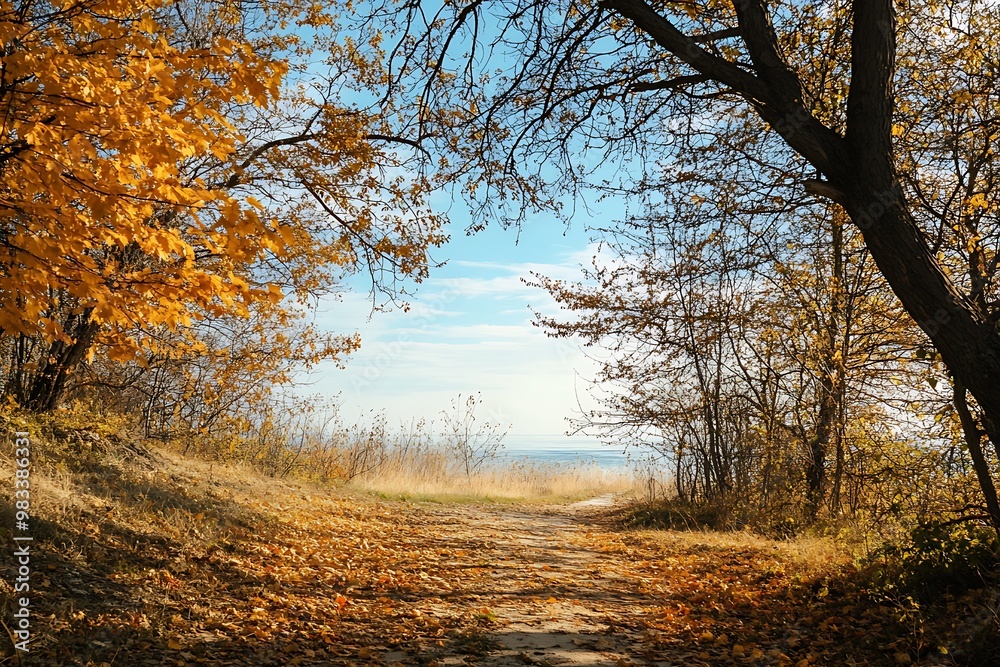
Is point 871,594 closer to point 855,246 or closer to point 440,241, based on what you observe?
point 855,246

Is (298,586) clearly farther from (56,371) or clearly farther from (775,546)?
(775,546)

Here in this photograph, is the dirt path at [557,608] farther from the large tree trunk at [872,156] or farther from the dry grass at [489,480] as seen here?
the dry grass at [489,480]

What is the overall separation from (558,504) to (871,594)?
1230cm

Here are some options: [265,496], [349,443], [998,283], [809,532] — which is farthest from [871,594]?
[349,443]

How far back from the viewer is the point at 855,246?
8898 mm

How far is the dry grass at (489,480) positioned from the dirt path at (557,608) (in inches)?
214

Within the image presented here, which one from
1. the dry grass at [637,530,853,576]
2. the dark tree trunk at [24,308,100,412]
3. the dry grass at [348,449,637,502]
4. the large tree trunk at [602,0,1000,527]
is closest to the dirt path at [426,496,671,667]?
the dry grass at [637,530,853,576]

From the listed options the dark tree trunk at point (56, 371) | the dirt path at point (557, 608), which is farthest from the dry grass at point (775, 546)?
the dark tree trunk at point (56, 371)

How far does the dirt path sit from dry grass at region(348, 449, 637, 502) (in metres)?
5.44

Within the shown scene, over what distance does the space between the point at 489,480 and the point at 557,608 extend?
479 inches

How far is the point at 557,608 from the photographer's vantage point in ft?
17.6

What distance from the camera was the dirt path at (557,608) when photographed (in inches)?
164

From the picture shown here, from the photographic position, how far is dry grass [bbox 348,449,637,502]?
47.7 ft

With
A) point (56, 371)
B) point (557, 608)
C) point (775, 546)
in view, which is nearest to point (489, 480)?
point (775, 546)
